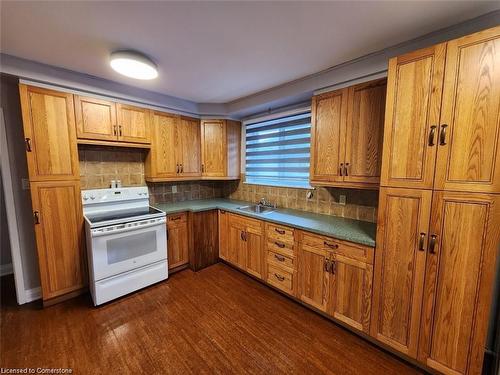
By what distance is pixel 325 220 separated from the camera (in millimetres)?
2266

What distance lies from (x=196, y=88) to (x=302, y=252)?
2.29m

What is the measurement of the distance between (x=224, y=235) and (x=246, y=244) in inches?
18.5

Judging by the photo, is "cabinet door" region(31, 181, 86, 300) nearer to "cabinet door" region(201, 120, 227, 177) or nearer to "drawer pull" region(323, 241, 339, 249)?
"cabinet door" region(201, 120, 227, 177)

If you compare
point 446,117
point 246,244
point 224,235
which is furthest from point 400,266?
point 224,235

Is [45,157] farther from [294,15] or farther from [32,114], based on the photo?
[294,15]

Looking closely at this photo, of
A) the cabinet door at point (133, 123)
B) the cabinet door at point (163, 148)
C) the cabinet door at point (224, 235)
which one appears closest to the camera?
the cabinet door at point (133, 123)

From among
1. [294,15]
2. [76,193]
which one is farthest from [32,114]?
[294,15]

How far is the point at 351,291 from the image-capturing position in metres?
1.80

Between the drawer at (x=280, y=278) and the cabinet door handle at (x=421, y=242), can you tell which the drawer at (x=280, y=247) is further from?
the cabinet door handle at (x=421, y=242)

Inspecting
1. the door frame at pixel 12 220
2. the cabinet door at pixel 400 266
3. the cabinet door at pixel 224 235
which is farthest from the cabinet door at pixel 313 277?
the door frame at pixel 12 220

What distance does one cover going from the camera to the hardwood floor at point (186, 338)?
5.16ft

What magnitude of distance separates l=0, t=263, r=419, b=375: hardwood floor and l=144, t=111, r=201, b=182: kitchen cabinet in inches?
60.7

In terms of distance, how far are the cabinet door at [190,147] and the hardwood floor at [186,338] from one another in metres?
1.69

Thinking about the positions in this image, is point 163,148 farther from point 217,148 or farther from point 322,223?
point 322,223
